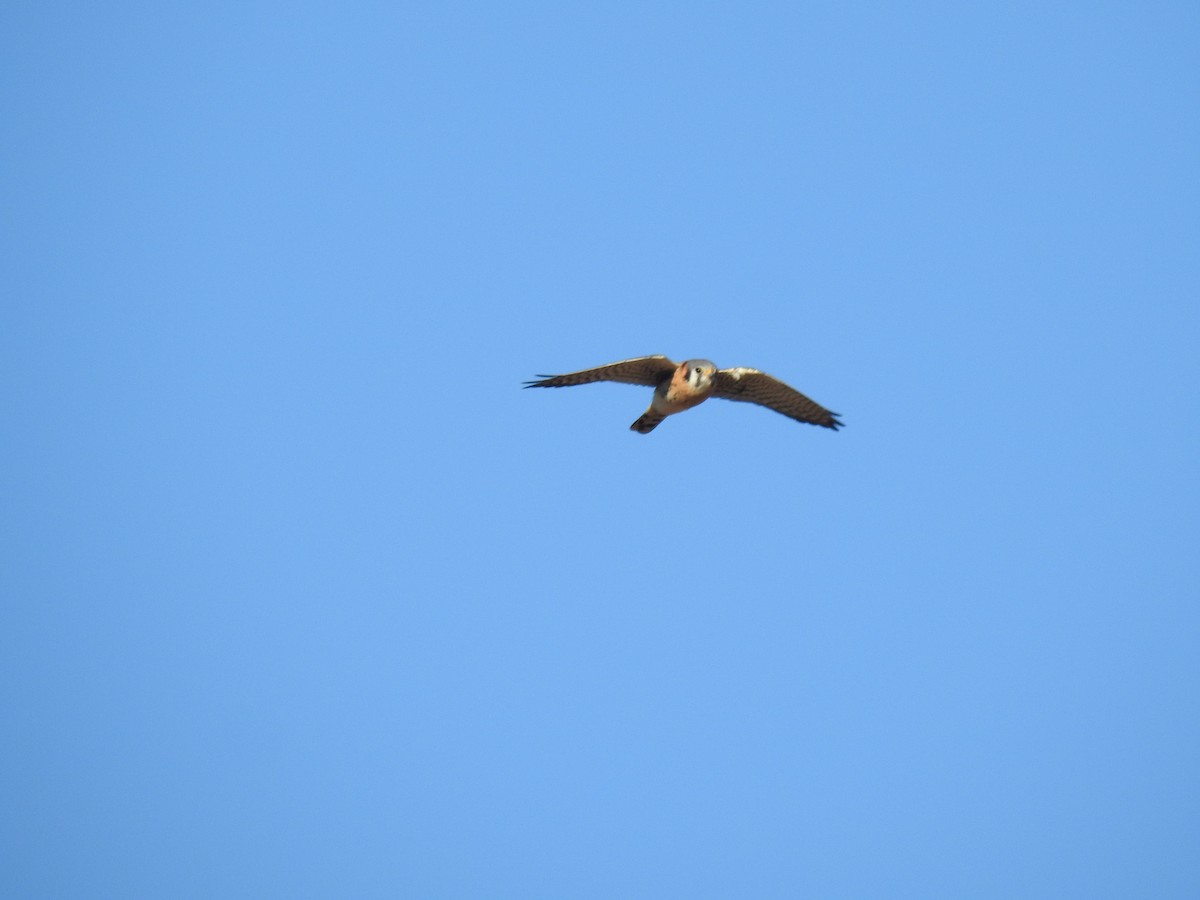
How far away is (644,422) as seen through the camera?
21719 mm

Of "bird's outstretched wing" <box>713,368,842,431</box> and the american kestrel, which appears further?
"bird's outstretched wing" <box>713,368,842,431</box>

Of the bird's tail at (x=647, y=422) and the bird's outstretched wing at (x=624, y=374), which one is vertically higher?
the bird's outstretched wing at (x=624, y=374)

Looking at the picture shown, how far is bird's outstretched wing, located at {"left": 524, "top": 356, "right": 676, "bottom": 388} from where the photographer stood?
68.8 ft

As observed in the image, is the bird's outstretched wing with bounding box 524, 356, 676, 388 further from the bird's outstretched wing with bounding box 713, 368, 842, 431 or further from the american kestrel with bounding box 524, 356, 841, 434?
the bird's outstretched wing with bounding box 713, 368, 842, 431

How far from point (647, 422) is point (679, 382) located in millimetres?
1093

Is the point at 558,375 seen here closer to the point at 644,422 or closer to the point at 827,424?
the point at 644,422

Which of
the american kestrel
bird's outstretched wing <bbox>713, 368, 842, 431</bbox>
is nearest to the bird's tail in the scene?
the american kestrel

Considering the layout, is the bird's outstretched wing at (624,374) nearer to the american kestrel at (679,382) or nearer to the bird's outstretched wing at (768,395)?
the american kestrel at (679,382)

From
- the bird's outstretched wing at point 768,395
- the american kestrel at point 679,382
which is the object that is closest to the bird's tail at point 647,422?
the american kestrel at point 679,382

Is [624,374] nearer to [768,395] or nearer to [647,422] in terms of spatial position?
[647,422]

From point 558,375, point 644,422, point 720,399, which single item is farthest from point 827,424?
point 558,375

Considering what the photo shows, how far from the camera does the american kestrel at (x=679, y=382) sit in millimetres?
20906

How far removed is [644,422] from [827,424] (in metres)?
3.40

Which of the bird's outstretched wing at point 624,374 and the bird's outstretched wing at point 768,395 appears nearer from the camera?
the bird's outstretched wing at point 624,374
